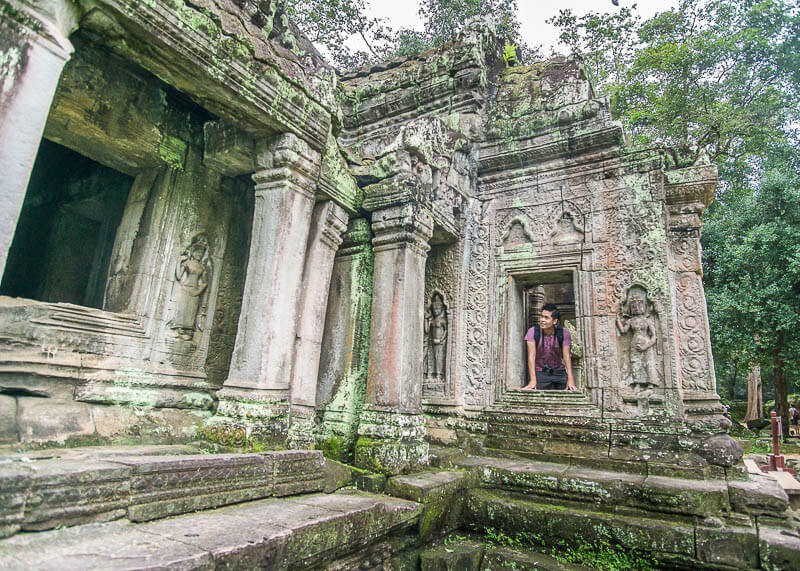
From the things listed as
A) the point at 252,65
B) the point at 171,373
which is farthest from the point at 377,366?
the point at 252,65

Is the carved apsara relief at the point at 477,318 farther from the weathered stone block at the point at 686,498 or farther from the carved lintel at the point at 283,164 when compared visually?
the carved lintel at the point at 283,164

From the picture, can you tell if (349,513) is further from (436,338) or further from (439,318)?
Result: (439,318)

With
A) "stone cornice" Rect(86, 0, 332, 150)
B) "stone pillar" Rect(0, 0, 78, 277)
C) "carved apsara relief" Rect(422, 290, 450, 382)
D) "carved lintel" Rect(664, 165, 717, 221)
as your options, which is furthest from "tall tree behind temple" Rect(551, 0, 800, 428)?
"stone pillar" Rect(0, 0, 78, 277)

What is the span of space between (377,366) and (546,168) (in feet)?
12.2

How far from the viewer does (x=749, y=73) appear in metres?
17.0

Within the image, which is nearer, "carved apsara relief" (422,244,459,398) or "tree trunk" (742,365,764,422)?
"carved apsara relief" (422,244,459,398)

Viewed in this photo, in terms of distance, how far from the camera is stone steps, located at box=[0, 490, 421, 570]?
196 cm

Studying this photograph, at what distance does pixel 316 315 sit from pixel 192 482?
2230 millimetres

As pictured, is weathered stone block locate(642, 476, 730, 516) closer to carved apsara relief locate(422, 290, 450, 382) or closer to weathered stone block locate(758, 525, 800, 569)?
weathered stone block locate(758, 525, 800, 569)

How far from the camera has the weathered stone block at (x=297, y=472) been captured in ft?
11.2

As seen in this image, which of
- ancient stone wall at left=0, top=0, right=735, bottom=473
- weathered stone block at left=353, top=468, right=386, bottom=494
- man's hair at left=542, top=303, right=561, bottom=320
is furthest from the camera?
man's hair at left=542, top=303, right=561, bottom=320

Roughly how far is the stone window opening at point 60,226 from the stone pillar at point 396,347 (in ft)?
10.1

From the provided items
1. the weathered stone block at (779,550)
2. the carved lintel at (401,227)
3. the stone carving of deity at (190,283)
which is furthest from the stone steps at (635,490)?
the stone carving of deity at (190,283)

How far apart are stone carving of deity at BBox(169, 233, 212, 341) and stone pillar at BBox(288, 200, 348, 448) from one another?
3.41 feet
